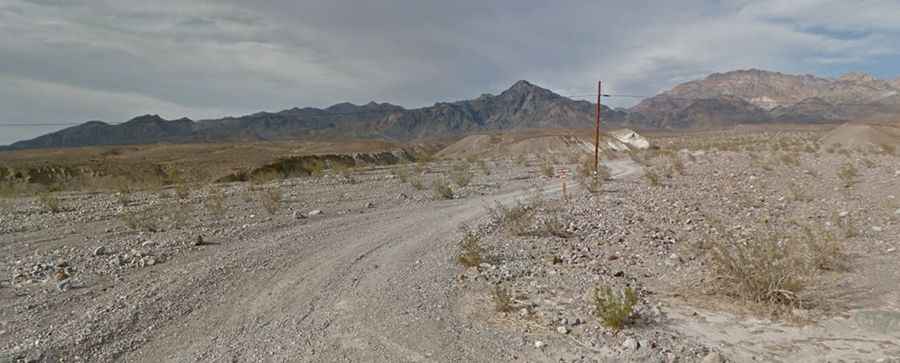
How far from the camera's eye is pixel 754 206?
12.0 m

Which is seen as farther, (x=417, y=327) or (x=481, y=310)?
(x=481, y=310)

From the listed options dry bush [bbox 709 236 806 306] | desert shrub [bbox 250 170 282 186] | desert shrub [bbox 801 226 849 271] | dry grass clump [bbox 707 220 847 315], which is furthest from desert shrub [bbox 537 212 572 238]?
desert shrub [bbox 250 170 282 186]

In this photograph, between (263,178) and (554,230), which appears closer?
(554,230)

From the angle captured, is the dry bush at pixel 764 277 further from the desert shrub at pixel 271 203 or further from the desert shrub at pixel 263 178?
the desert shrub at pixel 263 178

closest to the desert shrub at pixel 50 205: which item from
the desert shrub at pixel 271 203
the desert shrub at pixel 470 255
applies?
the desert shrub at pixel 271 203

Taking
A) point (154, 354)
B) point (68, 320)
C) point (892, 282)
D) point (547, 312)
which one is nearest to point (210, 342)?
point (154, 354)

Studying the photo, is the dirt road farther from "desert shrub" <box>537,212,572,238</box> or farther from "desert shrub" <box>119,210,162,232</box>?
"desert shrub" <box>119,210,162,232</box>

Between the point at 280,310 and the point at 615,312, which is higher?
the point at 615,312

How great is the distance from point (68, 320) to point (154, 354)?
1.65m

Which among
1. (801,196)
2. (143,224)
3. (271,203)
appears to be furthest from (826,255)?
(143,224)

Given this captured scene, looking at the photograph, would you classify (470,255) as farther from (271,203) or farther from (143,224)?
(271,203)

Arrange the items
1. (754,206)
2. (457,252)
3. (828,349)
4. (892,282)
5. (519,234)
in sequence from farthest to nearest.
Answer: (754,206) → (519,234) → (457,252) → (892,282) → (828,349)

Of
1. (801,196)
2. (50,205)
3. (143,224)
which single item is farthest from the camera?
(50,205)

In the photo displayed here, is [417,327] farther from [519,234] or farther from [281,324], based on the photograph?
[519,234]
